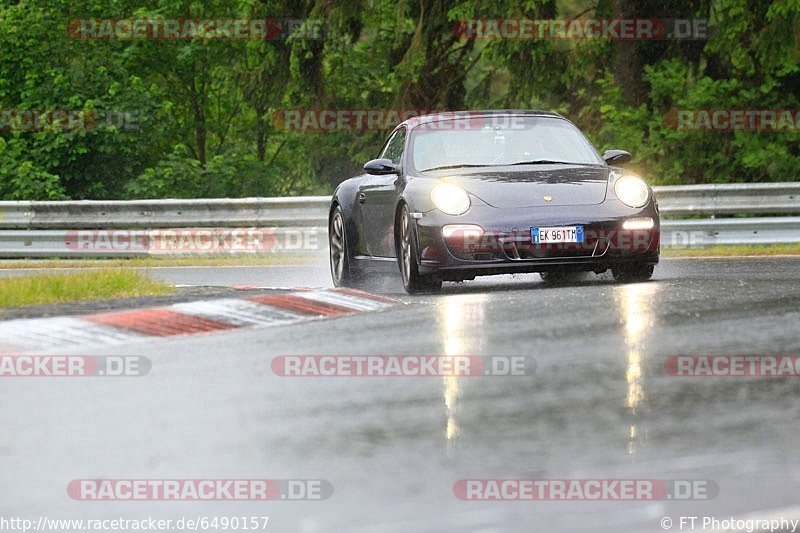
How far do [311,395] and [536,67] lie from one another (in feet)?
65.1

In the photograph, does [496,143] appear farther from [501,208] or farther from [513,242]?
[513,242]

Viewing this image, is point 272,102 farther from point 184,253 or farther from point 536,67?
point 184,253

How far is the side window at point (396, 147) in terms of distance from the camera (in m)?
13.5

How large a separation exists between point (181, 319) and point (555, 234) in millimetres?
3112

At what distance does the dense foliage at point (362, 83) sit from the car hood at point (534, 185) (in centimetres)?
1136

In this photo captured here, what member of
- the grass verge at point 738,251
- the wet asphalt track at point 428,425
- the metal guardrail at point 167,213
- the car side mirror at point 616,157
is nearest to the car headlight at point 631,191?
the car side mirror at point 616,157

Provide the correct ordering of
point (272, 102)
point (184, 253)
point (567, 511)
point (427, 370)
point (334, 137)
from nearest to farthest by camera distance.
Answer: point (567, 511) → point (427, 370) → point (184, 253) → point (272, 102) → point (334, 137)

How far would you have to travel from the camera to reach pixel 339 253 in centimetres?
1426

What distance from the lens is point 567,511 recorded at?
16.6 ft

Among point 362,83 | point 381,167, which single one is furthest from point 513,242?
point 362,83

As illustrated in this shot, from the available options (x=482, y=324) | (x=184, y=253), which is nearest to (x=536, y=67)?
(x=184, y=253)

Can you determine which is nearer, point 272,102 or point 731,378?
point 731,378

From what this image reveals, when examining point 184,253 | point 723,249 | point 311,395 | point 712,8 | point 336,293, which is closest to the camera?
point 311,395

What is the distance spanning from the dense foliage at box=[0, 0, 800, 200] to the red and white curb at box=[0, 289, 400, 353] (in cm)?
1346
